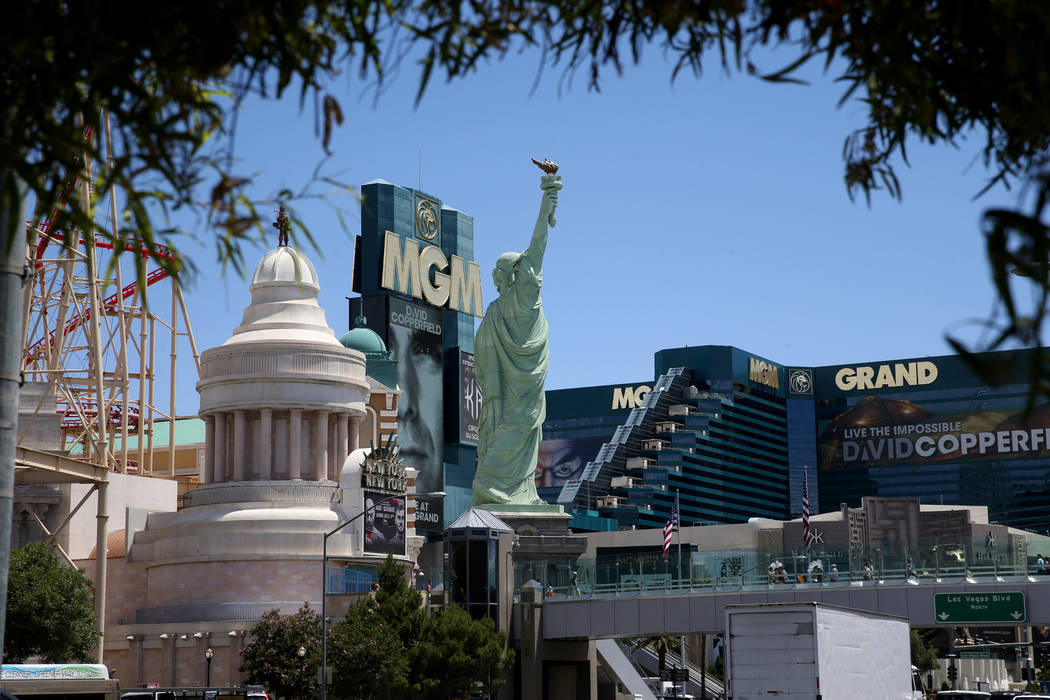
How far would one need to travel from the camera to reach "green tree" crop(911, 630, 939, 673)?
104 metres

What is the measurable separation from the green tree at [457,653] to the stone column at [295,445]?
13.6 m

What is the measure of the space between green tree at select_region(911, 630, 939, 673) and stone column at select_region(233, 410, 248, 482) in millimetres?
58977

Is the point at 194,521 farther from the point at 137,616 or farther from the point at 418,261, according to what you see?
the point at 418,261

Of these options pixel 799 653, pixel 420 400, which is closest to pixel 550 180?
pixel 799 653

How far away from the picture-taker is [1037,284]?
6715 millimetres

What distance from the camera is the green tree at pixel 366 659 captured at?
159 feet

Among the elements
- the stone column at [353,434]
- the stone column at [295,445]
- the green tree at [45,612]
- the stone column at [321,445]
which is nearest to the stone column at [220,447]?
the stone column at [295,445]

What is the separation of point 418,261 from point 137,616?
9846 centimetres

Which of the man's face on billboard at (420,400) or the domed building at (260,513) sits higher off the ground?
the man's face on billboard at (420,400)

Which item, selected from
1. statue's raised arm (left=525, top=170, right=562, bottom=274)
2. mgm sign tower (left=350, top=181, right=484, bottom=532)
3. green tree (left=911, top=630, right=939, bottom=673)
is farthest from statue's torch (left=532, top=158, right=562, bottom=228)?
mgm sign tower (left=350, top=181, right=484, bottom=532)

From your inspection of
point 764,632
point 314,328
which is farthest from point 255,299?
point 764,632

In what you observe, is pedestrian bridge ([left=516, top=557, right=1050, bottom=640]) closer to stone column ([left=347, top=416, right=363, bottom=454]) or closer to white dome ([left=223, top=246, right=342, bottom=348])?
stone column ([left=347, top=416, right=363, bottom=454])

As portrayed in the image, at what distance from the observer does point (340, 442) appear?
65.9 m

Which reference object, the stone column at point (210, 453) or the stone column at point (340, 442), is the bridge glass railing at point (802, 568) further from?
the stone column at point (210, 453)
